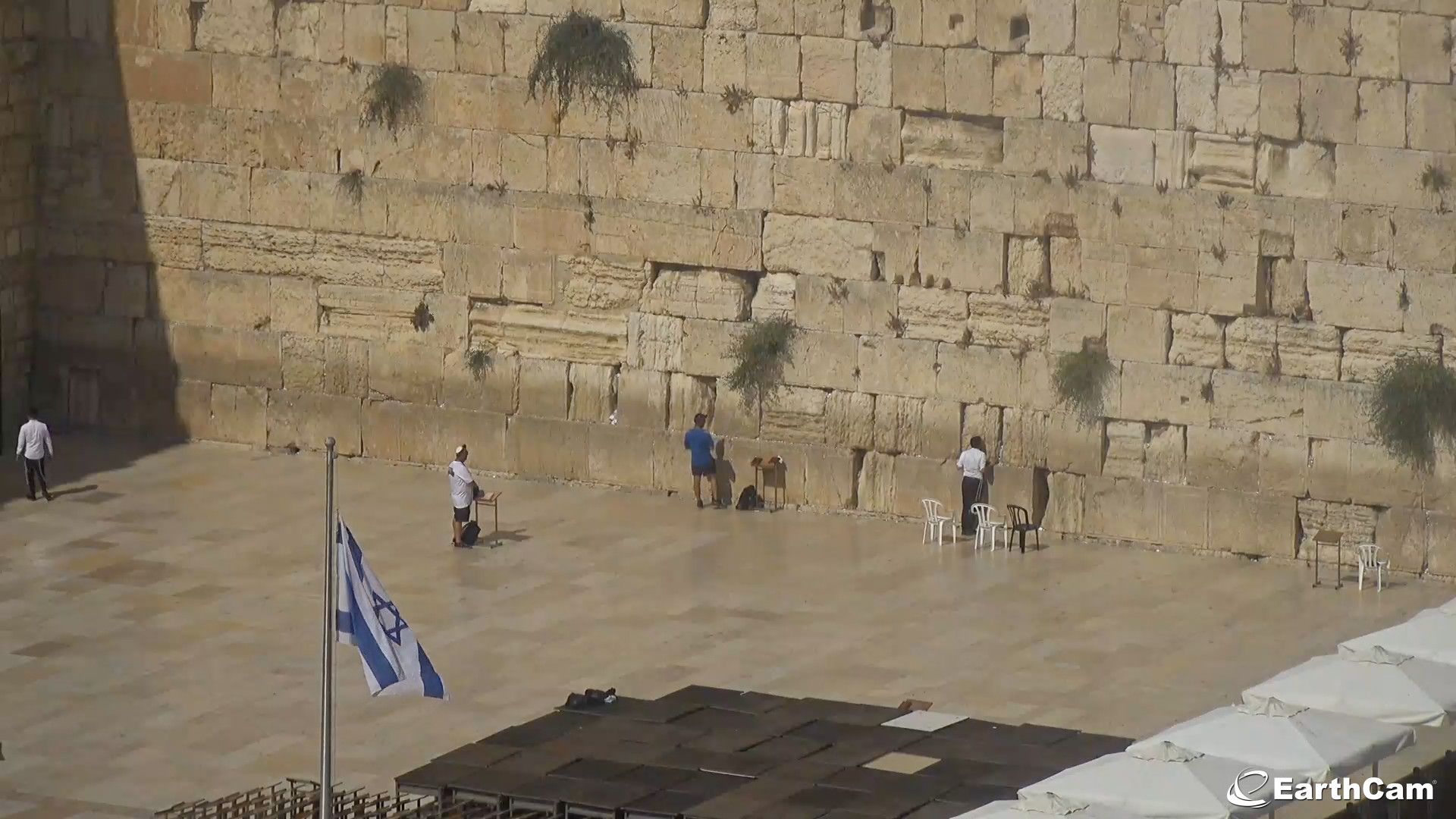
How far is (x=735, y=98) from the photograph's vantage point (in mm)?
27203

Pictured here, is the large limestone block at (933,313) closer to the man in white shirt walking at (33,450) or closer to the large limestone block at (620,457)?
the large limestone block at (620,457)

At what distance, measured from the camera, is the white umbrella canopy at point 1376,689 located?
1798 cm

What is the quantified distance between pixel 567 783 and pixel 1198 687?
19.7 ft

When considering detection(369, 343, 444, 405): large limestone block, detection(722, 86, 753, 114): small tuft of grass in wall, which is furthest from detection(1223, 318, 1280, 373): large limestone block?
detection(369, 343, 444, 405): large limestone block

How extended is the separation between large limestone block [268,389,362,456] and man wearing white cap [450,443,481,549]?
10.2 feet

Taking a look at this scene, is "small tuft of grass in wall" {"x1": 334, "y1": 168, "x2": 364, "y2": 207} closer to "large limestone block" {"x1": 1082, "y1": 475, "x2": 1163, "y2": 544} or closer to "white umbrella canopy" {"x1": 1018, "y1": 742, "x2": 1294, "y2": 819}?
"large limestone block" {"x1": 1082, "y1": 475, "x2": 1163, "y2": 544}

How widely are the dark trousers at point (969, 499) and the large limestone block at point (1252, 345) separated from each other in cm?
234

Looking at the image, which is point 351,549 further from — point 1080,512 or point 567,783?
point 1080,512

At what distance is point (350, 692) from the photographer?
22.1m

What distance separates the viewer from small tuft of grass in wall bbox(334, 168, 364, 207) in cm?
2873

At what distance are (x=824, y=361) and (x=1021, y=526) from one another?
2.46 meters

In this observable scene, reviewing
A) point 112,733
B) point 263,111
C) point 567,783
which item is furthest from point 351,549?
point 263,111

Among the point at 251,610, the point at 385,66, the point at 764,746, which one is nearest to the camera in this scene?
the point at 764,746

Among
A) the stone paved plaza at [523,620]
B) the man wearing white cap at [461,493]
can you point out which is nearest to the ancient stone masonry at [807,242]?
the stone paved plaza at [523,620]
